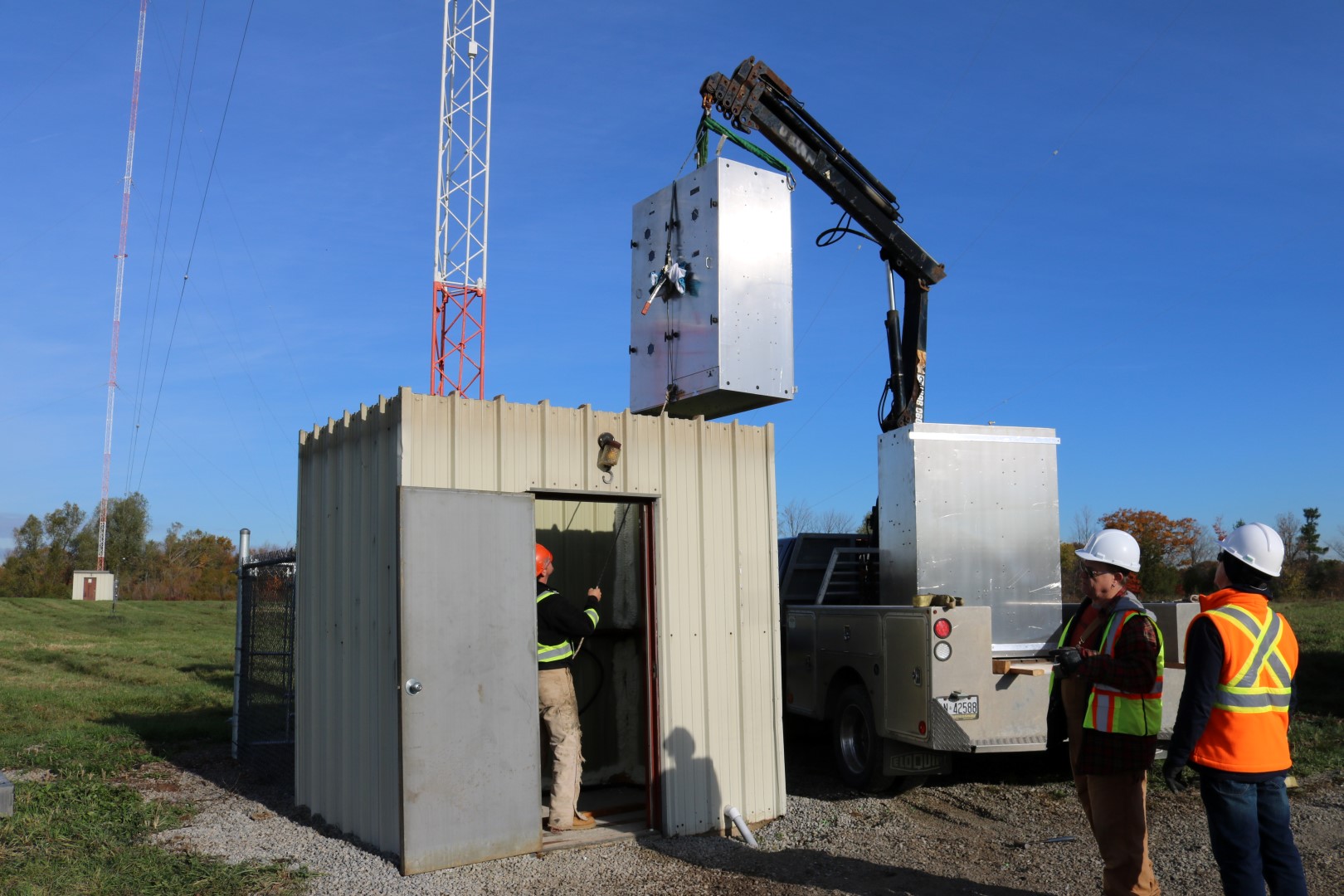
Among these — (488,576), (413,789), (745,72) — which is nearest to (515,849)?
(413,789)

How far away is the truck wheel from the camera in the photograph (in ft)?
25.9

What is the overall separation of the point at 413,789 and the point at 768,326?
3926mm

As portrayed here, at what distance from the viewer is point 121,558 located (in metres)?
61.6

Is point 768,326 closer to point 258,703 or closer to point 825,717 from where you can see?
point 825,717

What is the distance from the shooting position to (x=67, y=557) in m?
62.8

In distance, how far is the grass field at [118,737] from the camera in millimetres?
5812

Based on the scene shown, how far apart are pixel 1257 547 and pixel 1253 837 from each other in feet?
3.80

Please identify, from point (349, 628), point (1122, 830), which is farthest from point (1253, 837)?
point (349, 628)

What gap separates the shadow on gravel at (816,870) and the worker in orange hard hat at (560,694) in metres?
0.58

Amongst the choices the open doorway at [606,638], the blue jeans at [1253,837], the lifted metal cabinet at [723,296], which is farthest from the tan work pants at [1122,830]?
the open doorway at [606,638]

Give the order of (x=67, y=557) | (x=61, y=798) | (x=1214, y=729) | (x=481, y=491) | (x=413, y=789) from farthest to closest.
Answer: (x=67, y=557) → (x=61, y=798) → (x=481, y=491) → (x=413, y=789) → (x=1214, y=729)

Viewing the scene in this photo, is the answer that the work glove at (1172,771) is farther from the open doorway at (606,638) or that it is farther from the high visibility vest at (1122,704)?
the open doorway at (606,638)

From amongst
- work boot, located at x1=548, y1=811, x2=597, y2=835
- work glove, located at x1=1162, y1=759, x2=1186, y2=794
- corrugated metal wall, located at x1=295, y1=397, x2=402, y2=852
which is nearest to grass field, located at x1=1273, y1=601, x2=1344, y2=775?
work glove, located at x1=1162, y1=759, x2=1186, y2=794

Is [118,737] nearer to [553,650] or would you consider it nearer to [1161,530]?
[553,650]
